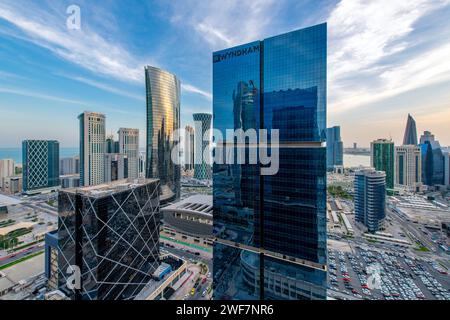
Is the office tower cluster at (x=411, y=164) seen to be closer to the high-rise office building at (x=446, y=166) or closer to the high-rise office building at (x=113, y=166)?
the high-rise office building at (x=446, y=166)

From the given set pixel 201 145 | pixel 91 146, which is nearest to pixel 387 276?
pixel 201 145

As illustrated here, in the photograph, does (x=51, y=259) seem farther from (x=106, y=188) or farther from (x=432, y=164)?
(x=432, y=164)

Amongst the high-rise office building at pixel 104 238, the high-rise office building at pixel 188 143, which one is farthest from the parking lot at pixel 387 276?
the high-rise office building at pixel 188 143

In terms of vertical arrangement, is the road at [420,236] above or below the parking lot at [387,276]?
above

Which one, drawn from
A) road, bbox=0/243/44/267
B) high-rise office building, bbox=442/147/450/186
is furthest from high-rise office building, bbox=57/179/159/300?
high-rise office building, bbox=442/147/450/186

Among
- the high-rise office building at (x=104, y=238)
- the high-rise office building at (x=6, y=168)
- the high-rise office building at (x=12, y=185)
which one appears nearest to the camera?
the high-rise office building at (x=104, y=238)
